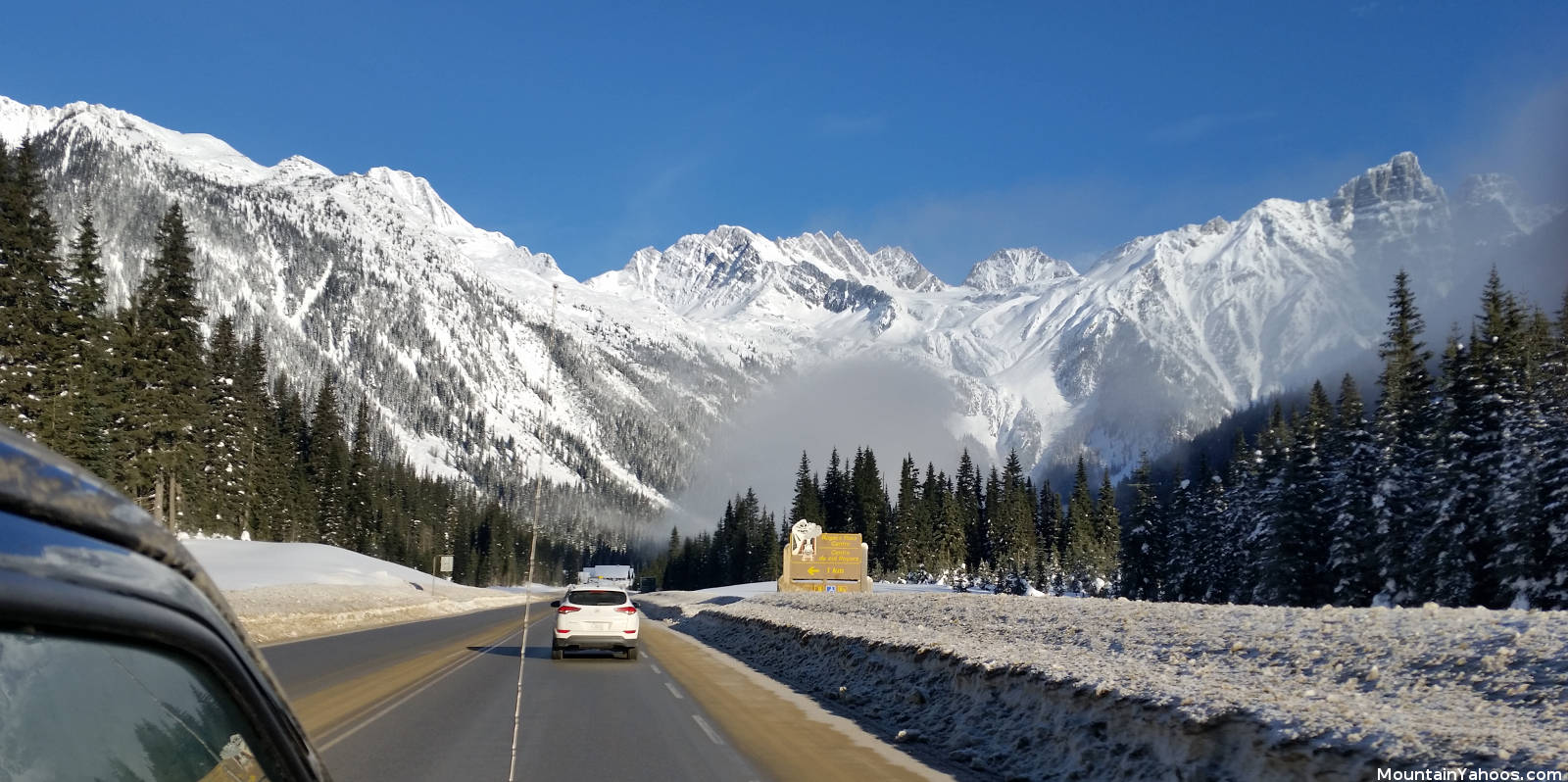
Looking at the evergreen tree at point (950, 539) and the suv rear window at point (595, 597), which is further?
the evergreen tree at point (950, 539)

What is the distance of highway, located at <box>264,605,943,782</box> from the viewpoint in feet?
34.8

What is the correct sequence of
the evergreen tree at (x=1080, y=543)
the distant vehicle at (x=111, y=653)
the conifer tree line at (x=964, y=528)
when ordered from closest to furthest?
the distant vehicle at (x=111, y=653) < the evergreen tree at (x=1080, y=543) < the conifer tree line at (x=964, y=528)

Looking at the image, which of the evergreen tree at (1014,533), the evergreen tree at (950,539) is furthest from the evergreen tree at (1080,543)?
the evergreen tree at (950,539)

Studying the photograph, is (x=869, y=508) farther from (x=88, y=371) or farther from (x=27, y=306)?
(x=27, y=306)

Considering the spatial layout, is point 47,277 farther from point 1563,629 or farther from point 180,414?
point 1563,629

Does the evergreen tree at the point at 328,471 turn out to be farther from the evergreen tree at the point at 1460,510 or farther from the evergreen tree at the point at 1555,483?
the evergreen tree at the point at 1555,483

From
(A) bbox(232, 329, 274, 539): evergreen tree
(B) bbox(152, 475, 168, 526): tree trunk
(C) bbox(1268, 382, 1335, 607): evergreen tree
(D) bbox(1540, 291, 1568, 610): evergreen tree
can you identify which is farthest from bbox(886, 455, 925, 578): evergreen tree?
(B) bbox(152, 475, 168, 526): tree trunk

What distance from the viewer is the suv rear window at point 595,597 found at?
83.7 feet

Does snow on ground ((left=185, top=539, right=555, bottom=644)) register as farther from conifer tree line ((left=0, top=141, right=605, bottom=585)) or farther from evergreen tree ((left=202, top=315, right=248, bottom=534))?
evergreen tree ((left=202, top=315, right=248, bottom=534))

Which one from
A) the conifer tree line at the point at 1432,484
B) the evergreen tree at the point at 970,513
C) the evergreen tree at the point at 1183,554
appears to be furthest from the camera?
the evergreen tree at the point at 970,513

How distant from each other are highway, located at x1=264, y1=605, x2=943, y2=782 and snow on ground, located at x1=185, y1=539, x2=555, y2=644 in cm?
908

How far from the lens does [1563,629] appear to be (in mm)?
9820

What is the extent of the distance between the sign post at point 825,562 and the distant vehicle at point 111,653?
5337 centimetres

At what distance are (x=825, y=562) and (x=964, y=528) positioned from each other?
235ft
